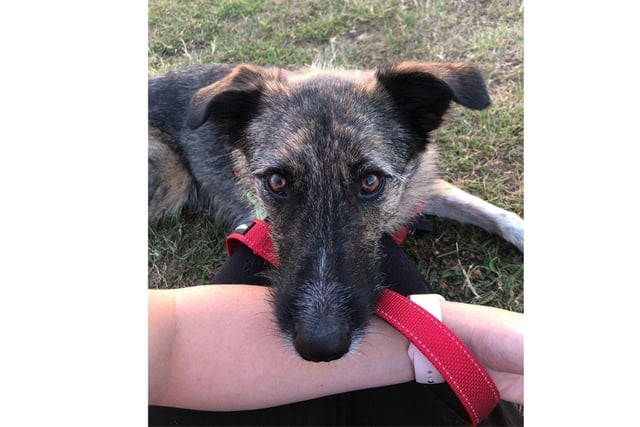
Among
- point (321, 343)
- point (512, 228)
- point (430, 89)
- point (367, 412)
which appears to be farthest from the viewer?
point (512, 228)

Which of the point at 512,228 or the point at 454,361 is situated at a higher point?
the point at 454,361

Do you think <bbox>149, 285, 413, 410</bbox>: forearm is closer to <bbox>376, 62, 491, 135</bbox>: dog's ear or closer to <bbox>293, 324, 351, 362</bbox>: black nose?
<bbox>293, 324, 351, 362</bbox>: black nose

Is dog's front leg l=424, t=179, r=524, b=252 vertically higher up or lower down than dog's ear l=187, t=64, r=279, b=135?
lower down

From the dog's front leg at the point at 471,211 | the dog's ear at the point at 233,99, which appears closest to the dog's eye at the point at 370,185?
the dog's ear at the point at 233,99

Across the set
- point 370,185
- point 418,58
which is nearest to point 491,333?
point 370,185

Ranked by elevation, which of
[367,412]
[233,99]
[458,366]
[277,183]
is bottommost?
[367,412]

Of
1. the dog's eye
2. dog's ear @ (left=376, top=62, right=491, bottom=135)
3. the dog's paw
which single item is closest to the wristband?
the dog's eye

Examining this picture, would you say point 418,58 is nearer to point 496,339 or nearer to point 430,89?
point 430,89
